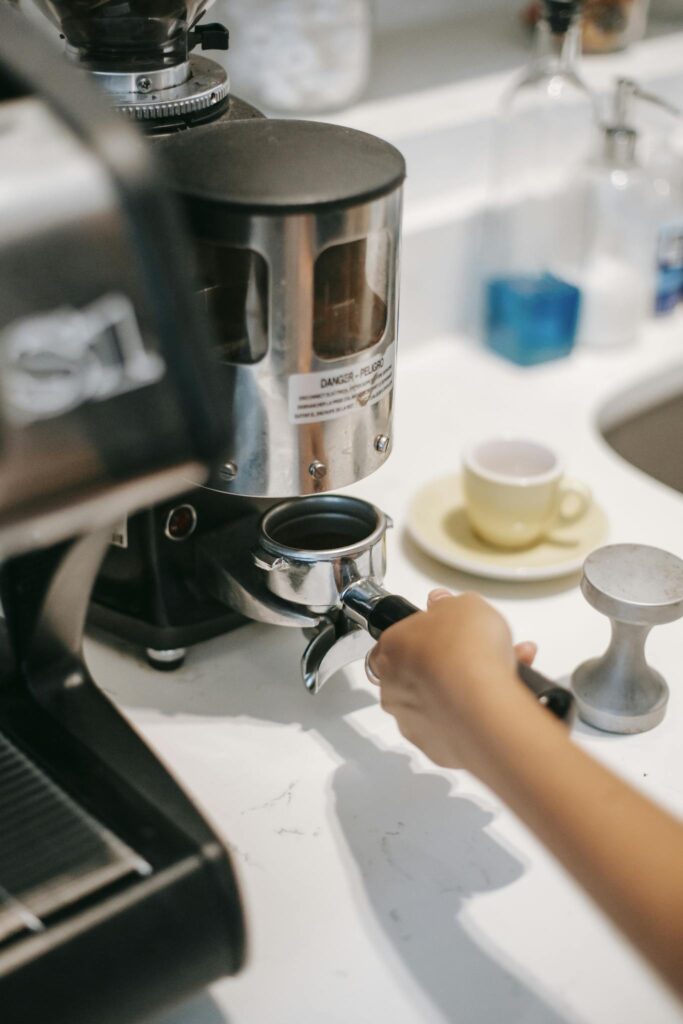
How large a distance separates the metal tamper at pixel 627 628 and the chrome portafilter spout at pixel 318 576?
129mm

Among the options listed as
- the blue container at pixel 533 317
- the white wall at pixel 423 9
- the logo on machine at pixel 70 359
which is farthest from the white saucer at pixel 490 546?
the white wall at pixel 423 9

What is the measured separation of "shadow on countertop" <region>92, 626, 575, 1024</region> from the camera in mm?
559

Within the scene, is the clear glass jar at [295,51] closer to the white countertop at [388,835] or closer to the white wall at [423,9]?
the white wall at [423,9]

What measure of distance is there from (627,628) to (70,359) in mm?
423

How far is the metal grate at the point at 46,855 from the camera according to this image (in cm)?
50

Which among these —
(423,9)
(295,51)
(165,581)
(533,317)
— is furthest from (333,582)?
(423,9)

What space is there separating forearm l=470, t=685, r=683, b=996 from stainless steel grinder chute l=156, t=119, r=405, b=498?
0.17 m

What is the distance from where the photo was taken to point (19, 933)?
1.60 feet

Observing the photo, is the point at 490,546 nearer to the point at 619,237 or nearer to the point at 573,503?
the point at 573,503

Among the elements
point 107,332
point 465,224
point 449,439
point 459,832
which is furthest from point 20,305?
point 465,224

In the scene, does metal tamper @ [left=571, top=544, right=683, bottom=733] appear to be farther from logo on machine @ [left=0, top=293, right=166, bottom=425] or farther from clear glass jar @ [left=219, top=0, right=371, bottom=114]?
clear glass jar @ [left=219, top=0, right=371, bottom=114]

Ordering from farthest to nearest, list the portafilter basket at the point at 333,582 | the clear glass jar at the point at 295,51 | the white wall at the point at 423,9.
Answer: the white wall at the point at 423,9 < the clear glass jar at the point at 295,51 < the portafilter basket at the point at 333,582

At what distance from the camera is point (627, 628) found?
0.70 m

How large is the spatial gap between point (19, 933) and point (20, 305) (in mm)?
264
